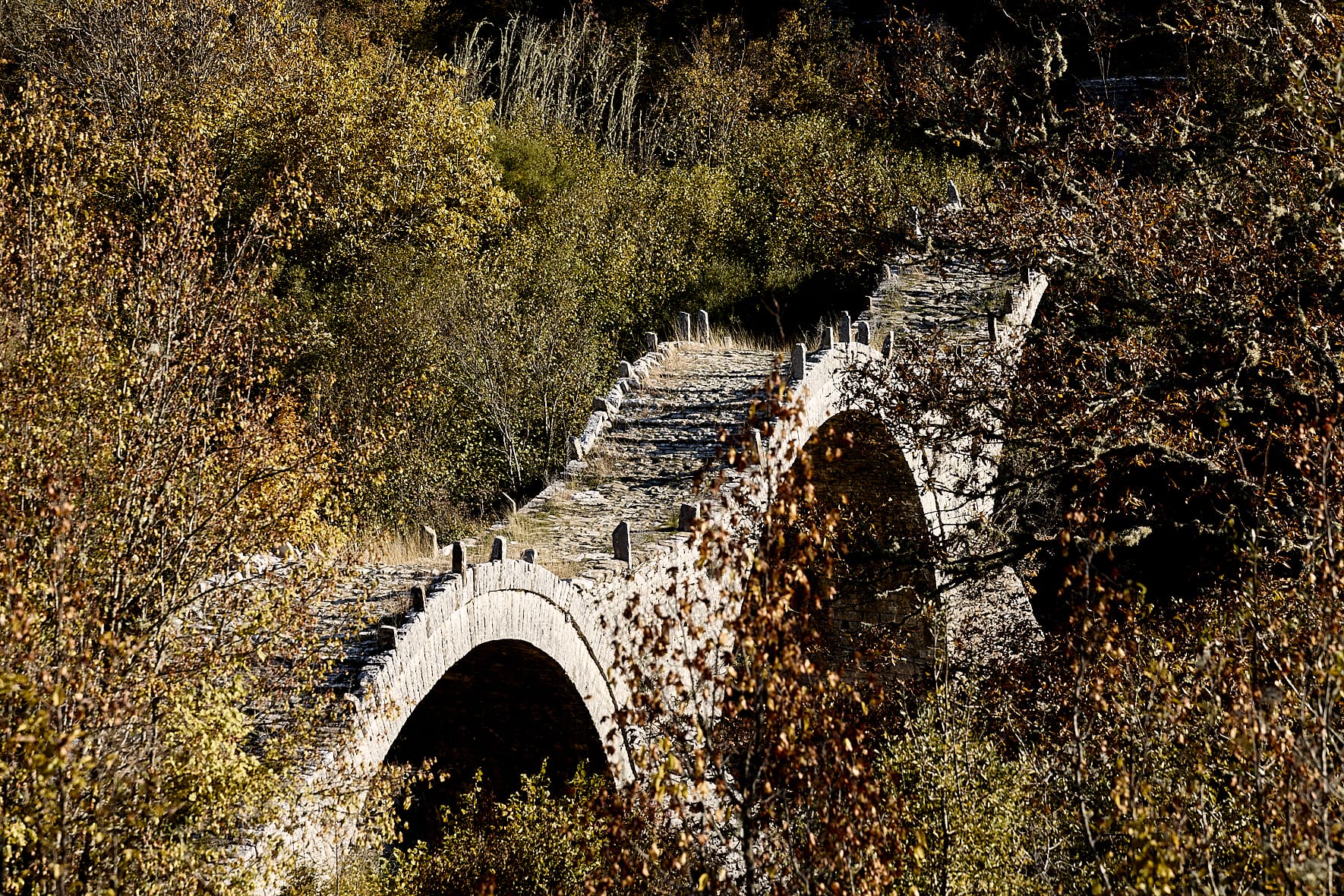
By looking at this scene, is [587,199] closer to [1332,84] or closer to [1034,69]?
[1034,69]

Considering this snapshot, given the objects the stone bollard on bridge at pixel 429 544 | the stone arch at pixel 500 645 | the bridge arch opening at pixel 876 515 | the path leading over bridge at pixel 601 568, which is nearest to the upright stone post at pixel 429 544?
the stone bollard on bridge at pixel 429 544

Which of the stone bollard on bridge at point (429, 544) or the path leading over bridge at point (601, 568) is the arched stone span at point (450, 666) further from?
the stone bollard on bridge at point (429, 544)

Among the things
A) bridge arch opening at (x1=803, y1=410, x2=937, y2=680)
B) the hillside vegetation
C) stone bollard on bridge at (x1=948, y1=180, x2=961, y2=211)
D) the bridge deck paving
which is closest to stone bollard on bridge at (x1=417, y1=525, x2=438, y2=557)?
the bridge deck paving

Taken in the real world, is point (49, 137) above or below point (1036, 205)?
above

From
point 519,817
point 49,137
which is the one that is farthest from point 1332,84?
point 49,137

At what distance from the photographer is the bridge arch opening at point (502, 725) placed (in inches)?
532

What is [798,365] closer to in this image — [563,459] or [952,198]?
[563,459]

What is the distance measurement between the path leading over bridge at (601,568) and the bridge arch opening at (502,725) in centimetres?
3

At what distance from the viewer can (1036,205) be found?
49.8ft

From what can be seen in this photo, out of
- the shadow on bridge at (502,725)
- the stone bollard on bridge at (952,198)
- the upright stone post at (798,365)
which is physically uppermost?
the stone bollard on bridge at (952,198)

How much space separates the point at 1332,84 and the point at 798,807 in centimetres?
754

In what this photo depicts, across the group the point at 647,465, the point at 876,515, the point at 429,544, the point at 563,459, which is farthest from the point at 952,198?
the point at 429,544

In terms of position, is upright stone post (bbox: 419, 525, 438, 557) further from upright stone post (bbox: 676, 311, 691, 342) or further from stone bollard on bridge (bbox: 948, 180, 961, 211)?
stone bollard on bridge (bbox: 948, 180, 961, 211)

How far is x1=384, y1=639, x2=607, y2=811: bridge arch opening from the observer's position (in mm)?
13516
